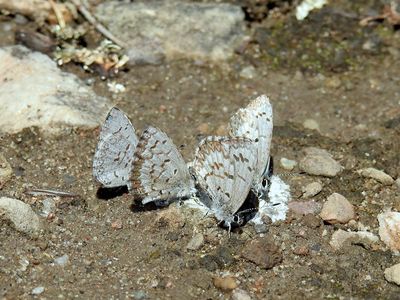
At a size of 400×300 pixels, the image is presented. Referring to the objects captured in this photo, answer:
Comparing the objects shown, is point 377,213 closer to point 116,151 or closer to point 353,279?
point 353,279

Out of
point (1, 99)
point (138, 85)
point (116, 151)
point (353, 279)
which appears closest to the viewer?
point (353, 279)

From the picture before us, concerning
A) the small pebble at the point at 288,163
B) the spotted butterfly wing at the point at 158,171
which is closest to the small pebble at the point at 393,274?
the small pebble at the point at 288,163

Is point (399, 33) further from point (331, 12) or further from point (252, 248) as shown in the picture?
point (252, 248)

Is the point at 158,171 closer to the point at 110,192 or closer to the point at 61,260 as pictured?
the point at 110,192

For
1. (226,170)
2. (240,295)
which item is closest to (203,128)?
(226,170)

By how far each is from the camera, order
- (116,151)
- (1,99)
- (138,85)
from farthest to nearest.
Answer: (138,85) < (1,99) < (116,151)

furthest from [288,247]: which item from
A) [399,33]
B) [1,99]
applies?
[399,33]

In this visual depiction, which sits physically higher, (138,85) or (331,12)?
(331,12)

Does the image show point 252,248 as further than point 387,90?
No
